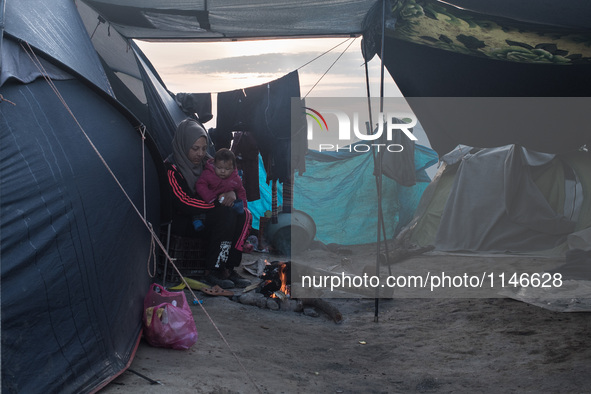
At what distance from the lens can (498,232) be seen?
8461mm

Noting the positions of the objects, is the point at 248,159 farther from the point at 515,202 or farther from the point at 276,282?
the point at 515,202

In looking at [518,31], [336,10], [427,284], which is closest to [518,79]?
[518,31]

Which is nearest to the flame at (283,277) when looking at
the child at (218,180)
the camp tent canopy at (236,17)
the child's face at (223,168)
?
the child at (218,180)

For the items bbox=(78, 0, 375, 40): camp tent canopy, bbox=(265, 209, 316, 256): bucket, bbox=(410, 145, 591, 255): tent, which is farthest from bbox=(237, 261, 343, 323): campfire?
bbox=(410, 145, 591, 255): tent

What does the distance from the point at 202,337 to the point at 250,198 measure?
4.44 meters

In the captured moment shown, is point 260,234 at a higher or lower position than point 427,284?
higher

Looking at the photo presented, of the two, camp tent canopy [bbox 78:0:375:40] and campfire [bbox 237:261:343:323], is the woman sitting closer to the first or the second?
campfire [bbox 237:261:343:323]

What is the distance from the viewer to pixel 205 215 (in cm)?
506

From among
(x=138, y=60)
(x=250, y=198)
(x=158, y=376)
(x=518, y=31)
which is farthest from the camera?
(x=250, y=198)

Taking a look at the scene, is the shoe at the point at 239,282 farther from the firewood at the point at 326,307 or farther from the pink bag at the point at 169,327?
the pink bag at the point at 169,327

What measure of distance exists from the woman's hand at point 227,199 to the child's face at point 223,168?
0.66ft

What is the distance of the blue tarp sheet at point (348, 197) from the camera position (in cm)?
1034

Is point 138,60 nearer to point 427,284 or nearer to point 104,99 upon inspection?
point 104,99

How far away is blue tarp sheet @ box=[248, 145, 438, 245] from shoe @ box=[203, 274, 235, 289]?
16.5 ft
